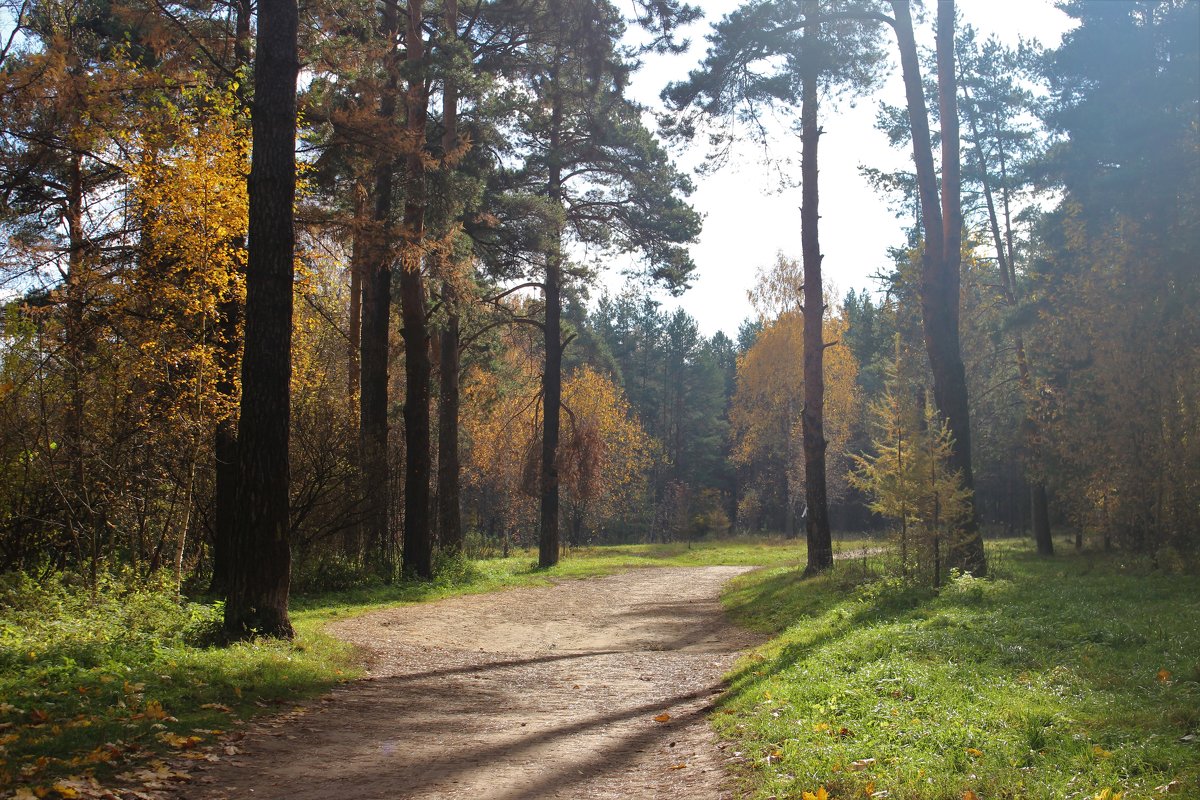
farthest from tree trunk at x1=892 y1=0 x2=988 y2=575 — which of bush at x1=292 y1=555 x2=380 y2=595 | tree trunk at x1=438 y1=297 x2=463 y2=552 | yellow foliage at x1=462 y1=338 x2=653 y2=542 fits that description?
yellow foliage at x1=462 y1=338 x2=653 y2=542

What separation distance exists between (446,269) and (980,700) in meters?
12.6

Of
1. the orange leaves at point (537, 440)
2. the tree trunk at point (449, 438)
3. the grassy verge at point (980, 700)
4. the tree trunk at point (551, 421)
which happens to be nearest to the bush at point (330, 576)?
the tree trunk at point (449, 438)

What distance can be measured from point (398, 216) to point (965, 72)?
2246 centimetres

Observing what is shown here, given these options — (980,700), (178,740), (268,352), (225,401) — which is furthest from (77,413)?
(980,700)

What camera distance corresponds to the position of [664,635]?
496 inches

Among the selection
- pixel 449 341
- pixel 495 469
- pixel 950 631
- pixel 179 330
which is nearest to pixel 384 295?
pixel 449 341

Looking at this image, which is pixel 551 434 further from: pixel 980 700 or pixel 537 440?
pixel 980 700

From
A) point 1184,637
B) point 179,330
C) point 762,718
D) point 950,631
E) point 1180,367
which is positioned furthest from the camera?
point 1180,367

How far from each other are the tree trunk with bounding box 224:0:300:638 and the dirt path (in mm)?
1596

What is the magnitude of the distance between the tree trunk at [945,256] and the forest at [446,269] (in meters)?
0.06

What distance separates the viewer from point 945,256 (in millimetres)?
14516

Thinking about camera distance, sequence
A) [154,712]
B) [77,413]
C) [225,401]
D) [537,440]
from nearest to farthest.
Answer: [154,712] < [77,413] < [225,401] < [537,440]

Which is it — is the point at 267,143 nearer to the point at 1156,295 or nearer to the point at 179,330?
the point at 179,330

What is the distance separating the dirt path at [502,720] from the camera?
5.21 metres
